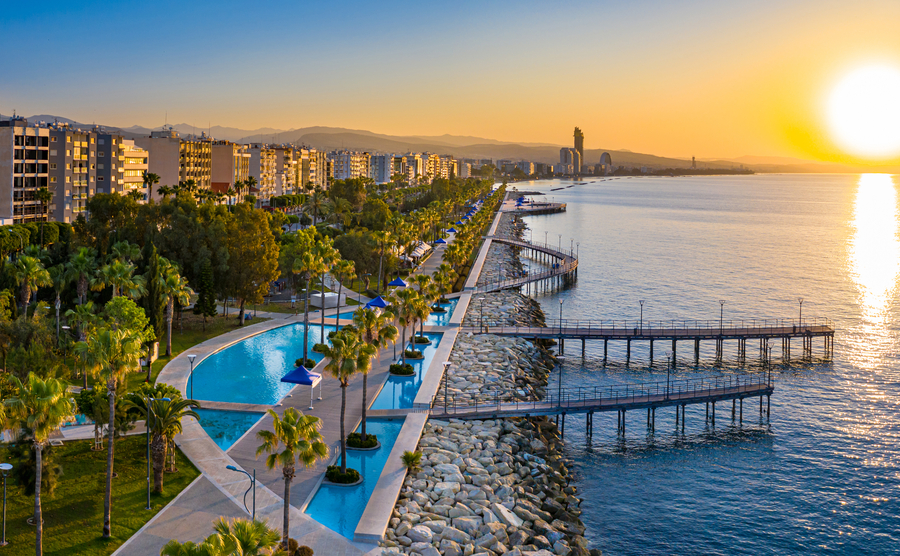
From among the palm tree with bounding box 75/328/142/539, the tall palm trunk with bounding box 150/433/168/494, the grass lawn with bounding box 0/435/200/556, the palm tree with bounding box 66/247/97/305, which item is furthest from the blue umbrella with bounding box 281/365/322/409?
the palm tree with bounding box 66/247/97/305

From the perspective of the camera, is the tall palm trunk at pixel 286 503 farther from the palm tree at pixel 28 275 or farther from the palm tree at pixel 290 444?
the palm tree at pixel 28 275

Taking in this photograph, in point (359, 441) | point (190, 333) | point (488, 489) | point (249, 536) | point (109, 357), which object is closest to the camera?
point (249, 536)

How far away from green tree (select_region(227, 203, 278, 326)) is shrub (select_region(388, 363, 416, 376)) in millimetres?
17483

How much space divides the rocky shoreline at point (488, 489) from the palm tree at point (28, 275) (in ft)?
96.6

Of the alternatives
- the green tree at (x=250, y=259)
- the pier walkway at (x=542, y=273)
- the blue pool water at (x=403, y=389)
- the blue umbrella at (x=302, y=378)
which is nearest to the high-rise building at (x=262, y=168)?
the pier walkway at (x=542, y=273)

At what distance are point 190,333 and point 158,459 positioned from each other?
99.2ft

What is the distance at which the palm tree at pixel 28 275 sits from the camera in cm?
5078

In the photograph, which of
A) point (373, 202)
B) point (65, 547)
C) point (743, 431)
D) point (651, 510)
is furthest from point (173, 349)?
point (373, 202)

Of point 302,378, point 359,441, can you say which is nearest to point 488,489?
point 359,441

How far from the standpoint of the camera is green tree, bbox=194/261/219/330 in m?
60.8

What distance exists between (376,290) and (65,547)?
5717cm

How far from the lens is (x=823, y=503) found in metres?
39.7

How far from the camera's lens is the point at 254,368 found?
52906 mm

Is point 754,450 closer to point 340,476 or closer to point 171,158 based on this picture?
point 340,476
